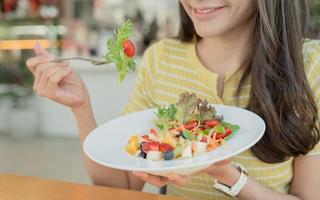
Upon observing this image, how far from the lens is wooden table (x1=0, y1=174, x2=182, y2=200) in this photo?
929mm

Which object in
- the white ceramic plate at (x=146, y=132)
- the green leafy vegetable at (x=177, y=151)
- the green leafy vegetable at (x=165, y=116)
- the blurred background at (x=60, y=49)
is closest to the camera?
the white ceramic plate at (x=146, y=132)

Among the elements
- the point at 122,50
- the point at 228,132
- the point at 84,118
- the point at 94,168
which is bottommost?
the point at 94,168

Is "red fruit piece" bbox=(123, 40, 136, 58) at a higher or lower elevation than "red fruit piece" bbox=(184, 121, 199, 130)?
higher

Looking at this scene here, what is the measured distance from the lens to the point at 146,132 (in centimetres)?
98

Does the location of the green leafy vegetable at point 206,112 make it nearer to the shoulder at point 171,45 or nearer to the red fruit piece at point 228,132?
the red fruit piece at point 228,132

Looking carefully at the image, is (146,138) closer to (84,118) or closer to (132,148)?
(132,148)

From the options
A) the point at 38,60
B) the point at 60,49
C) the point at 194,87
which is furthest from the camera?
the point at 60,49

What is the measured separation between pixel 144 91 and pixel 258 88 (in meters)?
0.39

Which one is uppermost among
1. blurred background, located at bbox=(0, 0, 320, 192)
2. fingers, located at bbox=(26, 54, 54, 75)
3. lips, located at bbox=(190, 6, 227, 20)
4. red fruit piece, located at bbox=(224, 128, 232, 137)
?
lips, located at bbox=(190, 6, 227, 20)

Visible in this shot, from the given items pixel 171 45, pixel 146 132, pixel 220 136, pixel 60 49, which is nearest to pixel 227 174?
pixel 220 136

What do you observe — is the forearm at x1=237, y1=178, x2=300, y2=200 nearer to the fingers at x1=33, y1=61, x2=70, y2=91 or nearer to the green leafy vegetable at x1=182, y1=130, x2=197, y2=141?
the green leafy vegetable at x1=182, y1=130, x2=197, y2=141

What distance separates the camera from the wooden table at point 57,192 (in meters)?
0.93

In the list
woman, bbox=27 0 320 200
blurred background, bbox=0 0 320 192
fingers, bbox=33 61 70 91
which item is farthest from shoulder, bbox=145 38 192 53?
blurred background, bbox=0 0 320 192

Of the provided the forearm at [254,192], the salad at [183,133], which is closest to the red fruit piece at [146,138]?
the salad at [183,133]
